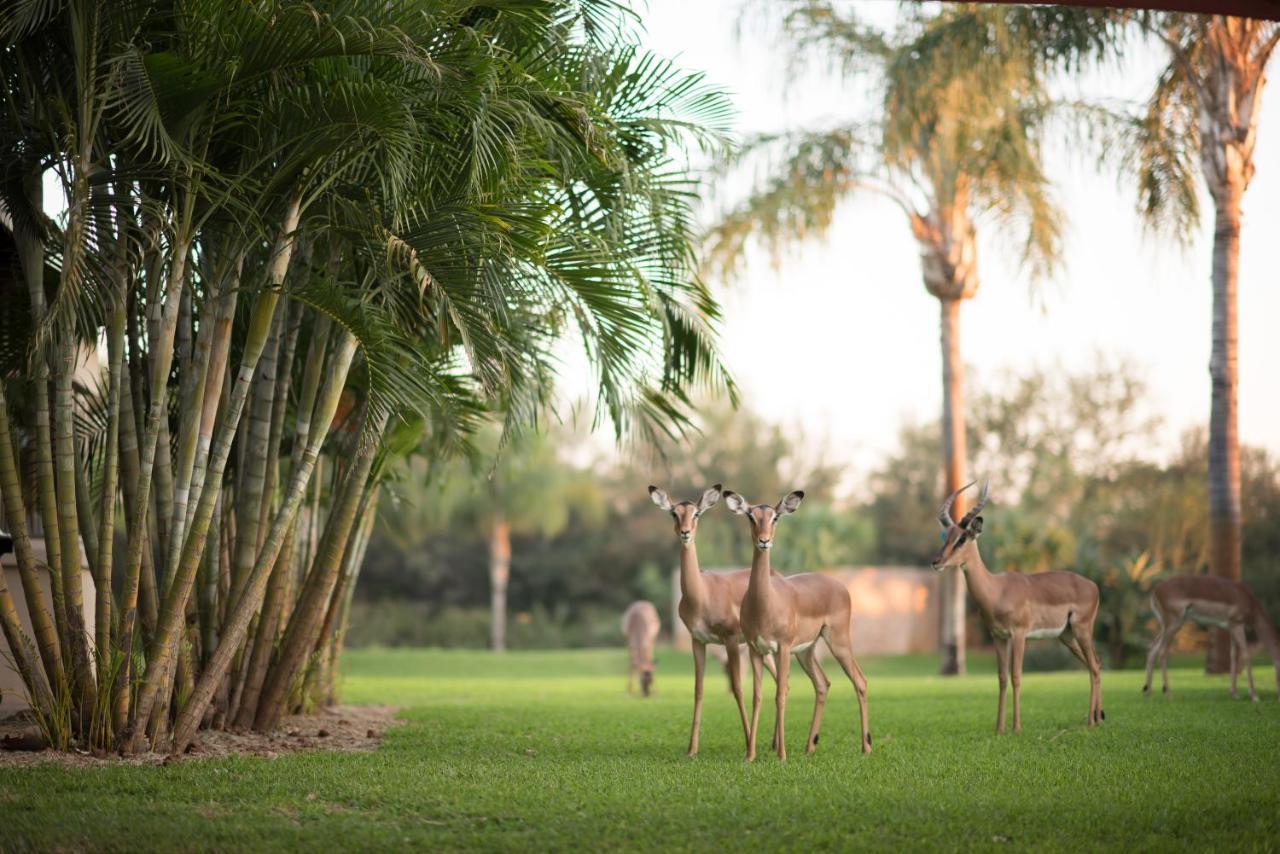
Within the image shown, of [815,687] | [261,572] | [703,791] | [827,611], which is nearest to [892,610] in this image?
[815,687]

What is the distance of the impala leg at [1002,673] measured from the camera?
965cm

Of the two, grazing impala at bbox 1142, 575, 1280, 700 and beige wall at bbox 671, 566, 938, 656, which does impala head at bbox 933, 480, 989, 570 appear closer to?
grazing impala at bbox 1142, 575, 1280, 700

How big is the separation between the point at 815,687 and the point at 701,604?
1214mm

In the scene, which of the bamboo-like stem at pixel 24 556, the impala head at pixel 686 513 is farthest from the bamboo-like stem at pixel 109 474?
the impala head at pixel 686 513

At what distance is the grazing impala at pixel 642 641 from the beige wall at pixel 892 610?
1101 cm

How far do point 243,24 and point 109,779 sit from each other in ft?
13.6

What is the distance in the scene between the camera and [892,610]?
2741 cm

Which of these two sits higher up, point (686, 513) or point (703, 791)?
point (686, 513)

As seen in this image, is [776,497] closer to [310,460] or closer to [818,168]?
[818,168]

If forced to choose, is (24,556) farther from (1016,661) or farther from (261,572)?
(1016,661)

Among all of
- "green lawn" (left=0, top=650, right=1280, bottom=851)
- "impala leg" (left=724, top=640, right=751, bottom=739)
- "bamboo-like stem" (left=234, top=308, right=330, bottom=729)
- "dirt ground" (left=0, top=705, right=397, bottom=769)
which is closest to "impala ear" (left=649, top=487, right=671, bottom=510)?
"impala leg" (left=724, top=640, right=751, bottom=739)

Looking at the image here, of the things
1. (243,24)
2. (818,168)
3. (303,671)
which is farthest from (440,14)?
(818,168)

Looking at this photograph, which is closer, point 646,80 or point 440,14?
point 440,14

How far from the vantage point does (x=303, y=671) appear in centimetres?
1102
